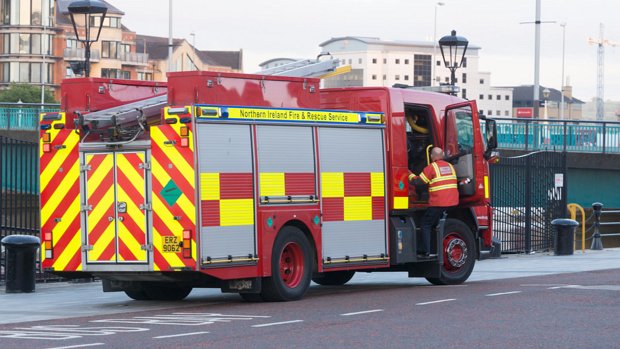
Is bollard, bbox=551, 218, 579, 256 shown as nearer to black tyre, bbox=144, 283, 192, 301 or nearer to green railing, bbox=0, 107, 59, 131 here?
black tyre, bbox=144, 283, 192, 301

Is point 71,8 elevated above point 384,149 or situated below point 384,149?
above

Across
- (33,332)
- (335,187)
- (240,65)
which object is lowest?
(33,332)

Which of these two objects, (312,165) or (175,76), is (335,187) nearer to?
(312,165)

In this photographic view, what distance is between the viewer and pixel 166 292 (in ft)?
60.2

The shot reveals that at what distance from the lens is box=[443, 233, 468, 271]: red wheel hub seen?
20.2 metres

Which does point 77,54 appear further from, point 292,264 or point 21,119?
point 292,264

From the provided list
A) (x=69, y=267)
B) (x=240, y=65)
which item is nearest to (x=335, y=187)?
(x=69, y=267)

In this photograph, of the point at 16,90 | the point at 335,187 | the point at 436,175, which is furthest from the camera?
the point at 16,90

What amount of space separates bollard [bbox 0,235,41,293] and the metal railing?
26.2 meters

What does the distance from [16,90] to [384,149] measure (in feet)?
326

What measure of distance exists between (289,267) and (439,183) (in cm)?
297

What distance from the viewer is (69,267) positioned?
17125 millimetres

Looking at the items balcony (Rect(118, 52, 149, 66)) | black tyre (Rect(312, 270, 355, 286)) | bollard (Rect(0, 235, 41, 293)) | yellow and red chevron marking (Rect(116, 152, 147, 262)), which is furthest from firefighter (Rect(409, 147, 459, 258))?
balcony (Rect(118, 52, 149, 66))

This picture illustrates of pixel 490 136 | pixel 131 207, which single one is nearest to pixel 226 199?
pixel 131 207
